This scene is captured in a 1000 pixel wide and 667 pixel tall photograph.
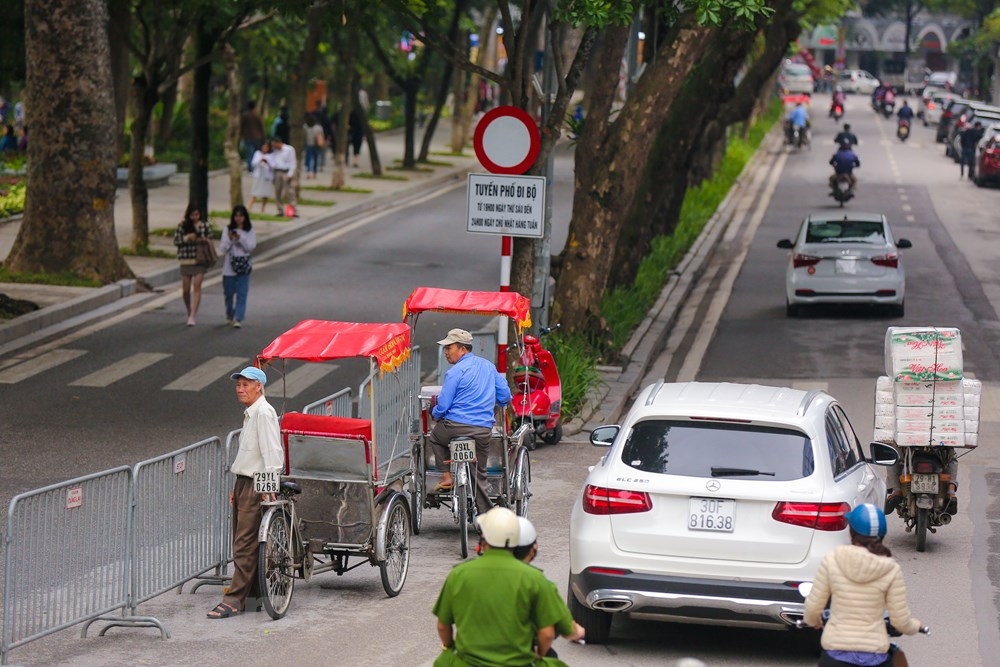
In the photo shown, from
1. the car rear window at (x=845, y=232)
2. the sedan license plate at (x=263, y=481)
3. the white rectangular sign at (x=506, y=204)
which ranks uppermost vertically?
the white rectangular sign at (x=506, y=204)

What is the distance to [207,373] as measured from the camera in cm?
1939

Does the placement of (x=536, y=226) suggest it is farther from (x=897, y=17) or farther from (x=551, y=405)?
(x=897, y=17)

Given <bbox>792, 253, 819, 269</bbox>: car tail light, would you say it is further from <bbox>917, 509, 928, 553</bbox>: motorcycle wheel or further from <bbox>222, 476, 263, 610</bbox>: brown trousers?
<bbox>222, 476, 263, 610</bbox>: brown trousers

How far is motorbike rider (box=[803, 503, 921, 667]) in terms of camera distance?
713 centimetres

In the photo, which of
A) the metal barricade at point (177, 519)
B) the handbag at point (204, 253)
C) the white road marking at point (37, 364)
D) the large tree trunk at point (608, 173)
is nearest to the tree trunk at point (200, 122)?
the handbag at point (204, 253)

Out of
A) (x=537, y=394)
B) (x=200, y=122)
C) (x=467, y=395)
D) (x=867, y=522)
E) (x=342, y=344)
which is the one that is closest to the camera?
(x=867, y=522)

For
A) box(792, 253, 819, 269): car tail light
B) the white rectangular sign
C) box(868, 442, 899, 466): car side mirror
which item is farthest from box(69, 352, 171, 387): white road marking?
box(868, 442, 899, 466): car side mirror

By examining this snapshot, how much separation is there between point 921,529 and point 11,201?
24.0 metres

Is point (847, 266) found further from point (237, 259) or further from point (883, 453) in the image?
point (883, 453)

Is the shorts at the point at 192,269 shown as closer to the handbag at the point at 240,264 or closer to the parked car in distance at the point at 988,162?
the handbag at the point at 240,264

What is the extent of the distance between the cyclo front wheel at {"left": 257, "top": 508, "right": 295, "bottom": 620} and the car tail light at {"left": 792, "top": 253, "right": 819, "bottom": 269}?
15.4m

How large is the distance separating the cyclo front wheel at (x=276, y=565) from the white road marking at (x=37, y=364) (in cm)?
930

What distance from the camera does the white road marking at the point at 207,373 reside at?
1867cm

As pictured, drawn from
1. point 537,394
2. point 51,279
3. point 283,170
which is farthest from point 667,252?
point 537,394
